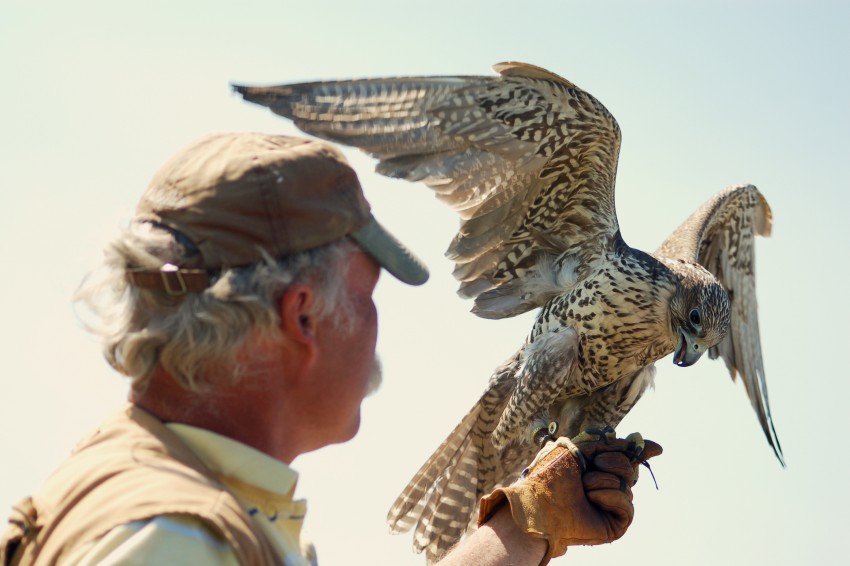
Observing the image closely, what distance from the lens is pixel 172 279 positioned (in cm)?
191

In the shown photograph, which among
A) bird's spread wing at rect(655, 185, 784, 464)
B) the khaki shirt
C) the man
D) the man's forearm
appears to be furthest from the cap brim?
bird's spread wing at rect(655, 185, 784, 464)

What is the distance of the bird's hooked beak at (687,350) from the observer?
4941mm

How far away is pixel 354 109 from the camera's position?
445cm

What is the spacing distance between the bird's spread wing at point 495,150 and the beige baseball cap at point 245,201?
2038 mm

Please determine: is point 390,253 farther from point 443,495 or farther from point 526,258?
point 443,495

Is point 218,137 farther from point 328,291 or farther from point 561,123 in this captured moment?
point 561,123

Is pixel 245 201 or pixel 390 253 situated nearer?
pixel 245 201

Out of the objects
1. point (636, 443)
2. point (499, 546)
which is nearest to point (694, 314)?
point (636, 443)

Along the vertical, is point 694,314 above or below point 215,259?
below

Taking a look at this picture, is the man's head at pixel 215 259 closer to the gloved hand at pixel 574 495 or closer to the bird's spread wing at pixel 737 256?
the gloved hand at pixel 574 495

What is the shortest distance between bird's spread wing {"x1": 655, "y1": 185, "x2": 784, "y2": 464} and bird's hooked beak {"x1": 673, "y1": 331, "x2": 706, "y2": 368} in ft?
2.51

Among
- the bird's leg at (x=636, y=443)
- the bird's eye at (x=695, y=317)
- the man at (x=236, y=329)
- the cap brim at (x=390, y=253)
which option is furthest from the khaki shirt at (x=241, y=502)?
the bird's eye at (x=695, y=317)

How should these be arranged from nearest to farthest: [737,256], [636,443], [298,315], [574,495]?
[298,315]
[574,495]
[636,443]
[737,256]

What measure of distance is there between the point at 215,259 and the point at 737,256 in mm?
4775
